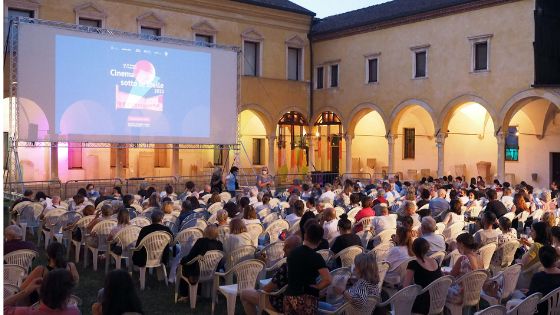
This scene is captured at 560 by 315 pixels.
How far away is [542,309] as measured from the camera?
591cm

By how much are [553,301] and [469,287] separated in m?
0.88

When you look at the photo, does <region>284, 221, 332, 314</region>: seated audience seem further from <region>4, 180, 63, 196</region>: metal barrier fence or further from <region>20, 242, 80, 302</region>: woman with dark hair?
<region>4, 180, 63, 196</region>: metal barrier fence

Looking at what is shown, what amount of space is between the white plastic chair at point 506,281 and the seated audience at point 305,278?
2.30 metres

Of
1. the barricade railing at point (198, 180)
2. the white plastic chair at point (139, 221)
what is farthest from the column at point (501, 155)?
the white plastic chair at point (139, 221)

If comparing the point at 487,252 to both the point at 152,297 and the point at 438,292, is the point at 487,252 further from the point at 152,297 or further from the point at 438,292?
the point at 152,297

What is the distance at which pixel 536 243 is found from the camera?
7484 millimetres

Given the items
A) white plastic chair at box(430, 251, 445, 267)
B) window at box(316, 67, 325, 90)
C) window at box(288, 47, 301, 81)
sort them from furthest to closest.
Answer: window at box(316, 67, 325, 90)
window at box(288, 47, 301, 81)
white plastic chair at box(430, 251, 445, 267)

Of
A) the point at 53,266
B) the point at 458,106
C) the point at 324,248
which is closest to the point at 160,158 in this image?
the point at 458,106

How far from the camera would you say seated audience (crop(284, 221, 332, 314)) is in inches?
227

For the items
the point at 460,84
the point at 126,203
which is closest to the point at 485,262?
the point at 126,203

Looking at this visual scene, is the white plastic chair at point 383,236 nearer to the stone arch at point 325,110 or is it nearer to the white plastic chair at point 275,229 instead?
the white plastic chair at point 275,229

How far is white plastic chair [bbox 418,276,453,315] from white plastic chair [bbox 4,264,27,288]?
13.2 ft

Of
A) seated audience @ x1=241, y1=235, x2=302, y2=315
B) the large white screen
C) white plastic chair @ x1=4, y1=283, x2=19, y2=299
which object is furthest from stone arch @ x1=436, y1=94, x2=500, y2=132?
white plastic chair @ x1=4, y1=283, x2=19, y2=299

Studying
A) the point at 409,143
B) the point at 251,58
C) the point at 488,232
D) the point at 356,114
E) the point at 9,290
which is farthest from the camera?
the point at 409,143
